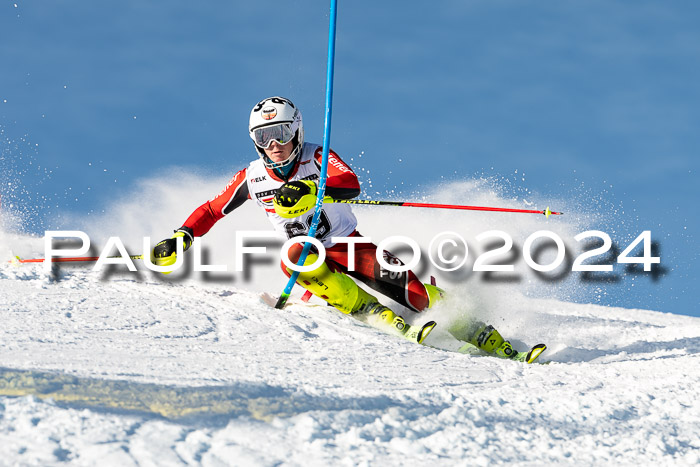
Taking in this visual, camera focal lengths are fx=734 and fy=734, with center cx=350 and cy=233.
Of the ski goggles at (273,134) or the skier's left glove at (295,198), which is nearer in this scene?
the skier's left glove at (295,198)

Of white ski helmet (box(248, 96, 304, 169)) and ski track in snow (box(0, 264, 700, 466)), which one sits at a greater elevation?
white ski helmet (box(248, 96, 304, 169))

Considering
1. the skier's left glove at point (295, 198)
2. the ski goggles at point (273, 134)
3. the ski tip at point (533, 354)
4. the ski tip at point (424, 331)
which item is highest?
the ski goggles at point (273, 134)

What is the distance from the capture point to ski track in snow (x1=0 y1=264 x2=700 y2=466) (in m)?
2.57

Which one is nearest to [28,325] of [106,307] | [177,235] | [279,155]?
[106,307]

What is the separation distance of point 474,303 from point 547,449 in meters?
3.33

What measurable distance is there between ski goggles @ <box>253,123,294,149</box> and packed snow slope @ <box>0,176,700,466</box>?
49.9 inches

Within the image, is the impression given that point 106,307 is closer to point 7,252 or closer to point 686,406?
point 7,252

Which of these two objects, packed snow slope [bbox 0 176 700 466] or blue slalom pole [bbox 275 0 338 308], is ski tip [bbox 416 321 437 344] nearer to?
packed snow slope [bbox 0 176 700 466]

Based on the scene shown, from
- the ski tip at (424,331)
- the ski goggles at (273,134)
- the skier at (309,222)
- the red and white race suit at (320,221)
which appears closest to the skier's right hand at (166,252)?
Answer: the skier at (309,222)

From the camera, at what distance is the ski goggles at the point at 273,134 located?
Result: 5.40m

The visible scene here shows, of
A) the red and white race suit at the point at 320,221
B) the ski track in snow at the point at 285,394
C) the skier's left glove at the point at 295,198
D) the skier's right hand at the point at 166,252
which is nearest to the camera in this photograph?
the ski track in snow at the point at 285,394

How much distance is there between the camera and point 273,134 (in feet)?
17.7

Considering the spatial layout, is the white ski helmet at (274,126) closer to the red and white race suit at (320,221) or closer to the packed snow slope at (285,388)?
the red and white race suit at (320,221)

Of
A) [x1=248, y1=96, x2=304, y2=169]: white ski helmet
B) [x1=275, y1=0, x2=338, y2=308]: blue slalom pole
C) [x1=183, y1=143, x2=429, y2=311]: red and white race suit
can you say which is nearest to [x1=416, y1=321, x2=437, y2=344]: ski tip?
[x1=183, y1=143, x2=429, y2=311]: red and white race suit
